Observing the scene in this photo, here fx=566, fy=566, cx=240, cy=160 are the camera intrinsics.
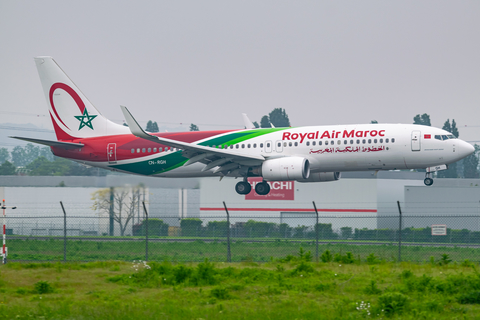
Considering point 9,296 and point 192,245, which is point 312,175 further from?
point 9,296

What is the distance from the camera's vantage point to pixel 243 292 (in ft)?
45.2

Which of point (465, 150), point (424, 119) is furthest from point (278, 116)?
point (465, 150)

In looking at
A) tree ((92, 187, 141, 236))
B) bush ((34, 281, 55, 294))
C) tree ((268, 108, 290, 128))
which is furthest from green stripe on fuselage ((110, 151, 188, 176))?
tree ((268, 108, 290, 128))

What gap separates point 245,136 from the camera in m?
34.2

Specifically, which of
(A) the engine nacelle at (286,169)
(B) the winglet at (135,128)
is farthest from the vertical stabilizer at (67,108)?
(A) the engine nacelle at (286,169)

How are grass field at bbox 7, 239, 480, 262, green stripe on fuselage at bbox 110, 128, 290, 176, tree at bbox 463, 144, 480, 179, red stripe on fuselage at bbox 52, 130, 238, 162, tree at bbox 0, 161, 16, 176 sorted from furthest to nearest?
tree at bbox 463, 144, 480, 179 < tree at bbox 0, 161, 16, 176 < red stripe on fuselage at bbox 52, 130, 238, 162 < green stripe on fuselage at bbox 110, 128, 290, 176 < grass field at bbox 7, 239, 480, 262

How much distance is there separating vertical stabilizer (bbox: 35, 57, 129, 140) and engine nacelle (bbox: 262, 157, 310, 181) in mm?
12617

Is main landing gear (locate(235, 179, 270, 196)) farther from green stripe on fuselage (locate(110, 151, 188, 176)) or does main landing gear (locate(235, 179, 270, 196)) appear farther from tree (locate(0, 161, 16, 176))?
tree (locate(0, 161, 16, 176))

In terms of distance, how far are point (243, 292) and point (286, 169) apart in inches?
710

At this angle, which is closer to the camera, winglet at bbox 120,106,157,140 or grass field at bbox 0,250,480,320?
grass field at bbox 0,250,480,320

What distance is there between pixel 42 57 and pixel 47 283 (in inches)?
1195

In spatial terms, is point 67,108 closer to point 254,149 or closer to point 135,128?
point 135,128

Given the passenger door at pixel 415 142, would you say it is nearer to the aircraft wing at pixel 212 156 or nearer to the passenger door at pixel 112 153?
the aircraft wing at pixel 212 156

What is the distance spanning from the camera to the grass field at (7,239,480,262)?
78.5ft
